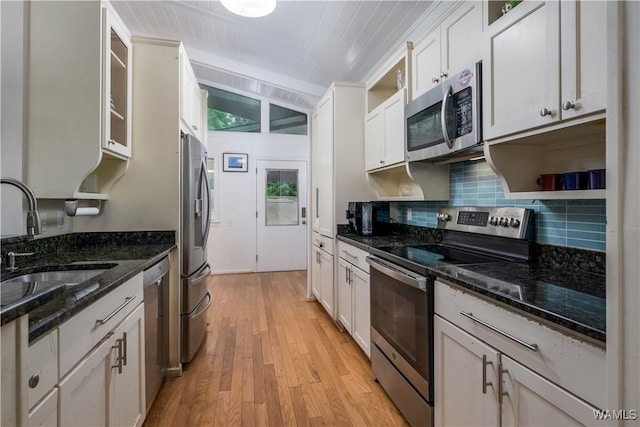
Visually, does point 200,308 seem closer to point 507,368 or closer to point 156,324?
point 156,324

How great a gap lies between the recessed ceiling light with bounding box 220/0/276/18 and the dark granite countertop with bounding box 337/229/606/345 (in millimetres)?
2149

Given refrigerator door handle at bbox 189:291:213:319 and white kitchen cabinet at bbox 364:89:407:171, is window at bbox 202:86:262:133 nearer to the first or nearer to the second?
Answer: white kitchen cabinet at bbox 364:89:407:171

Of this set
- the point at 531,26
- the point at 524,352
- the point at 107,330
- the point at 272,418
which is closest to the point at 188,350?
the point at 272,418

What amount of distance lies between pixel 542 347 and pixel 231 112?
5.20 meters

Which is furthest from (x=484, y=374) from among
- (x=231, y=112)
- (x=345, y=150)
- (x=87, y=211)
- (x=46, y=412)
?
(x=231, y=112)

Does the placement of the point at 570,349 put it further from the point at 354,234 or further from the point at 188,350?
the point at 188,350

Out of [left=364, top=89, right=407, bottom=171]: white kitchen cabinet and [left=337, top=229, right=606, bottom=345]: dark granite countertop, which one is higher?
[left=364, top=89, right=407, bottom=171]: white kitchen cabinet

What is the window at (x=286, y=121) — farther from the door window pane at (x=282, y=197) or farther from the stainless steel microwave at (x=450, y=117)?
the stainless steel microwave at (x=450, y=117)

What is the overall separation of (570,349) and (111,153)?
233 centimetres

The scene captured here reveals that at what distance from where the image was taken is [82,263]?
1.49m

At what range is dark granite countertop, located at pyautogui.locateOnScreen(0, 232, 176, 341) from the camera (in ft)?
2.41

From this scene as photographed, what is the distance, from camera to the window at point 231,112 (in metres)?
5.01

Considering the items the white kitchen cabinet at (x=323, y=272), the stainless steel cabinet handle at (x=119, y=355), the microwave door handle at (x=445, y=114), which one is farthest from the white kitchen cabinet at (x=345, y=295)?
the stainless steel cabinet handle at (x=119, y=355)

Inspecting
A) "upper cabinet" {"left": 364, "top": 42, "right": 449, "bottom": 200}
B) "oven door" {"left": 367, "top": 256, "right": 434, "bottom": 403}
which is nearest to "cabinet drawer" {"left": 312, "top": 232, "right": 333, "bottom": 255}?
"upper cabinet" {"left": 364, "top": 42, "right": 449, "bottom": 200}
